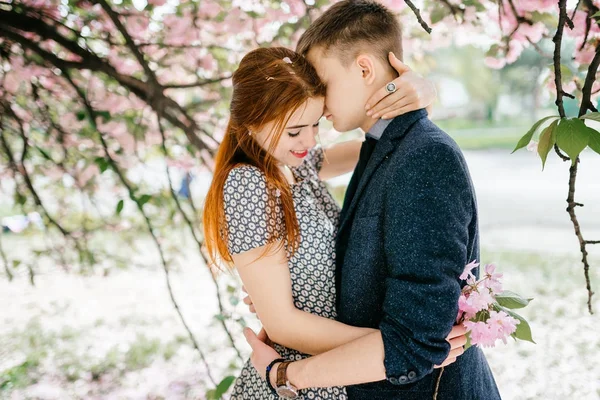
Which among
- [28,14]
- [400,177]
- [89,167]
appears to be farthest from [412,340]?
[89,167]

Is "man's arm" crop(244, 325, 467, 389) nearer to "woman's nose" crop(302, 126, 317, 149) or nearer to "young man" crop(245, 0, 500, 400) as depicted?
"young man" crop(245, 0, 500, 400)

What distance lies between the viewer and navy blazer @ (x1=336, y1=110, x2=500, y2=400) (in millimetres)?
1027

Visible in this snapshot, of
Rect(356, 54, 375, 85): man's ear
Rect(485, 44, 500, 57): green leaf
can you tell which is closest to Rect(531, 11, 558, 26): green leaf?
Rect(485, 44, 500, 57): green leaf

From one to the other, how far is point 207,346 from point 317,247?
3.71 meters

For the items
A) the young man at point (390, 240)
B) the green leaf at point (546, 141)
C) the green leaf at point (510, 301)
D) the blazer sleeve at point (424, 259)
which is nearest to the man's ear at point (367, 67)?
the young man at point (390, 240)

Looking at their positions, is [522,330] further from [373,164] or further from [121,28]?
[121,28]

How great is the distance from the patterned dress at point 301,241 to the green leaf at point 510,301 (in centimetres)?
37

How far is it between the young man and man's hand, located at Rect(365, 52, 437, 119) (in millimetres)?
23

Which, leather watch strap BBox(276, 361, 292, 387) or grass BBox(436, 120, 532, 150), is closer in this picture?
leather watch strap BBox(276, 361, 292, 387)

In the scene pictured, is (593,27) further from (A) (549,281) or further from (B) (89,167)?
(A) (549,281)

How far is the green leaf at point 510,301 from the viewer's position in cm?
117

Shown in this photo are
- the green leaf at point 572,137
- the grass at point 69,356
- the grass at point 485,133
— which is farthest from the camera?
the grass at point 485,133

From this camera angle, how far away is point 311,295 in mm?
1311

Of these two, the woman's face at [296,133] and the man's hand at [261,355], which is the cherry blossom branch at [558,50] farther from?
the man's hand at [261,355]
